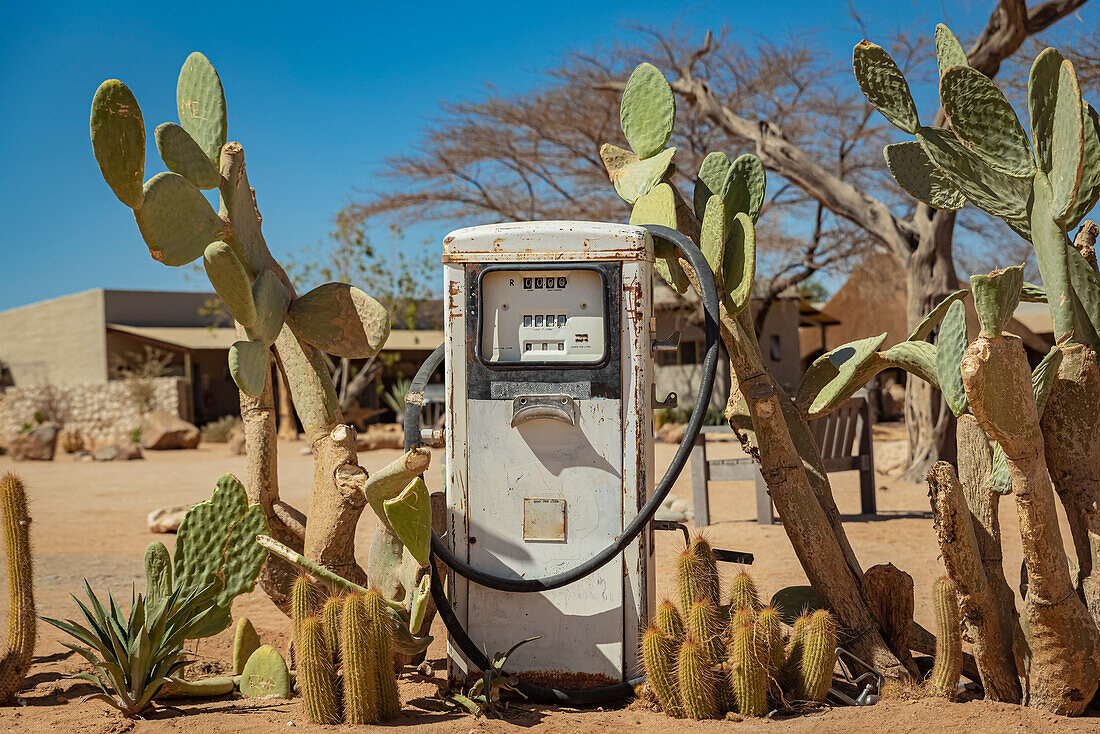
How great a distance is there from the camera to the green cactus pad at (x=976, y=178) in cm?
357

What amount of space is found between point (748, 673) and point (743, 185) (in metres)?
2.04

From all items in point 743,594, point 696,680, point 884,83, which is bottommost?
point 696,680

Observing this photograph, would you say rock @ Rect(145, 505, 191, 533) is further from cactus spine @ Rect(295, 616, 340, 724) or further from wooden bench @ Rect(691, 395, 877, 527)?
cactus spine @ Rect(295, 616, 340, 724)

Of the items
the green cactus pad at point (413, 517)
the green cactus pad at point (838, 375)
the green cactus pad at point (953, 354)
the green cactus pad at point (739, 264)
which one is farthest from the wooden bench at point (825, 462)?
the green cactus pad at point (413, 517)

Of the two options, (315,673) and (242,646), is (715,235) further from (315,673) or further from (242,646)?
(242,646)

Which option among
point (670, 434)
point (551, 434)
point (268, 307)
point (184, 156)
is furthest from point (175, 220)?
point (670, 434)

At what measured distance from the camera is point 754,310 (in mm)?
22125

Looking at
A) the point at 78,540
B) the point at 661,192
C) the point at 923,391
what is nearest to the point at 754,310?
the point at 923,391

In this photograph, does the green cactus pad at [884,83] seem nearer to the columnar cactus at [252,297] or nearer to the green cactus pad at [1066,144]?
the green cactus pad at [1066,144]

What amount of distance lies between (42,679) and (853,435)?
7208 mm

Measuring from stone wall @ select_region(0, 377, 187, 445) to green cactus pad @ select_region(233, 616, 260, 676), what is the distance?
64.7ft

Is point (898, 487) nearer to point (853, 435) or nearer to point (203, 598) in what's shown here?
point (853, 435)

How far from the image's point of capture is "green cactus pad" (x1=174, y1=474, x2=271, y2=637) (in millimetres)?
3564

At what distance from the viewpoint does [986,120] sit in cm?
347
